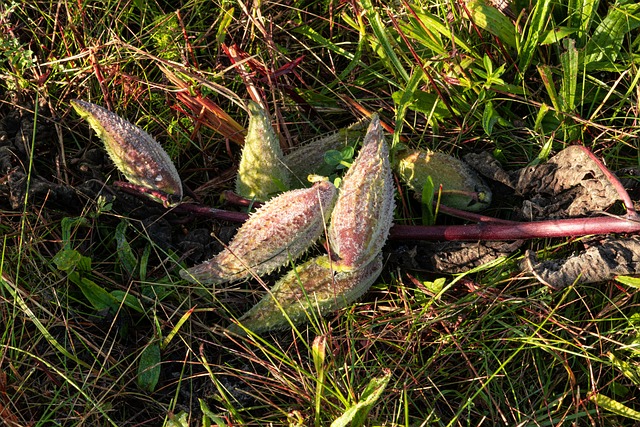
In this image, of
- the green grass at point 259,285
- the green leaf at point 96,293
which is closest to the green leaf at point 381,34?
the green grass at point 259,285

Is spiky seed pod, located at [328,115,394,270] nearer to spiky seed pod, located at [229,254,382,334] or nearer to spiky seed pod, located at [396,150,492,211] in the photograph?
spiky seed pod, located at [229,254,382,334]

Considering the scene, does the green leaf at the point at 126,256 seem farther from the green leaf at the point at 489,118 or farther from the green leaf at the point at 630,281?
the green leaf at the point at 630,281

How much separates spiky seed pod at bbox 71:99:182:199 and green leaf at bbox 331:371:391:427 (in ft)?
2.95

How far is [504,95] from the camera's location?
239cm

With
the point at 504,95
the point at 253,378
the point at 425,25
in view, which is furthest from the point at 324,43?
the point at 253,378

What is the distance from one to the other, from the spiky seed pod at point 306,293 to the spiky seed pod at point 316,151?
329mm

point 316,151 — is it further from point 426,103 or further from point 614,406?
point 614,406

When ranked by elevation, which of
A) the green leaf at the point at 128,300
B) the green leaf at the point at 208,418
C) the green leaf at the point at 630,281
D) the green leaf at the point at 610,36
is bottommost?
the green leaf at the point at 208,418

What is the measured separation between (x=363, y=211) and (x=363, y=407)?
1.78 ft

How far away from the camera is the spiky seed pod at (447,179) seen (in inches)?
86.6

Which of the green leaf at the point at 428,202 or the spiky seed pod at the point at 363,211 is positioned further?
the green leaf at the point at 428,202

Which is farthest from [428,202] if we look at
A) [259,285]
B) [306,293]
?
[259,285]

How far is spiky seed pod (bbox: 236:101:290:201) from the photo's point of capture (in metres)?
2.14

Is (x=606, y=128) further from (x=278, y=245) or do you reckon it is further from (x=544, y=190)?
(x=278, y=245)
